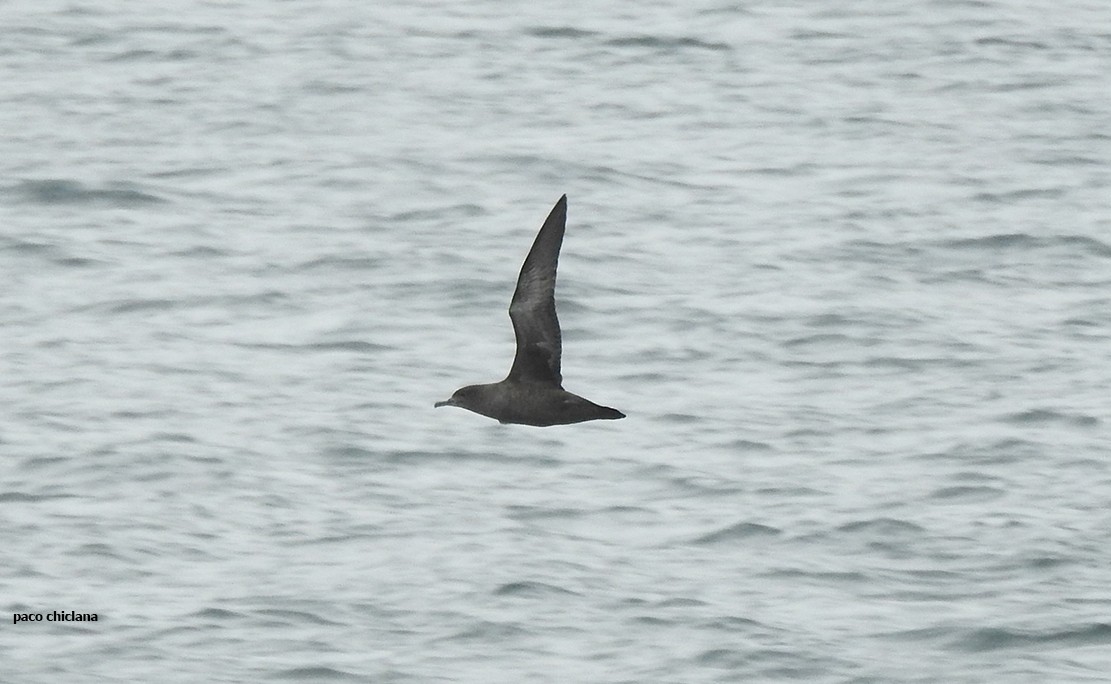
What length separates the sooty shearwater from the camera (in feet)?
Result: 34.9

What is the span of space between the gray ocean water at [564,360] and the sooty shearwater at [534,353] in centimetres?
144

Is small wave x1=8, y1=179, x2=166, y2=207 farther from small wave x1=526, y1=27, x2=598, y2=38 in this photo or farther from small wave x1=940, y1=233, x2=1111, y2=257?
small wave x1=526, y1=27, x2=598, y2=38

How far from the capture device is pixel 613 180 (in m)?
19.8

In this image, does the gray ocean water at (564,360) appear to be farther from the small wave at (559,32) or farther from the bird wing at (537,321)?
the bird wing at (537,321)

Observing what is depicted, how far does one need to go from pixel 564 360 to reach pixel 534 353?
Result: 4269 millimetres

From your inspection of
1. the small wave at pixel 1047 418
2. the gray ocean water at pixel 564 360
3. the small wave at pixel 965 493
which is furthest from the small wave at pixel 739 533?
the small wave at pixel 1047 418

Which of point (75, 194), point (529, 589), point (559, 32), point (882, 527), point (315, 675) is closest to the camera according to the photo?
point (315, 675)

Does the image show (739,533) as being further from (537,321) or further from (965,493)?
(537,321)

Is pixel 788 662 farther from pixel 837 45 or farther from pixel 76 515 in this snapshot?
pixel 837 45

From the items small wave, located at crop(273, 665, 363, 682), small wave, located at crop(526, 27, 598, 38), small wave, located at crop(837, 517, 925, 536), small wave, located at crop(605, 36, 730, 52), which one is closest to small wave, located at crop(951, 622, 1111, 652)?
small wave, located at crop(837, 517, 925, 536)

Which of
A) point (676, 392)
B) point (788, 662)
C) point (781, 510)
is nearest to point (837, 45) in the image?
point (676, 392)

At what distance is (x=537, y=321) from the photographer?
10805mm

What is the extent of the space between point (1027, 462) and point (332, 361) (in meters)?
4.56

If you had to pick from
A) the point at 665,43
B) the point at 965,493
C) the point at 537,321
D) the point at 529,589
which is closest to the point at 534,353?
the point at 537,321
